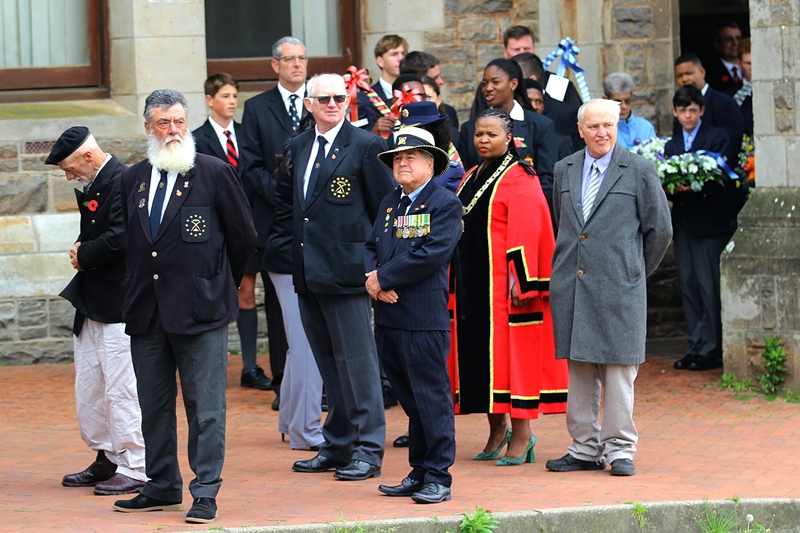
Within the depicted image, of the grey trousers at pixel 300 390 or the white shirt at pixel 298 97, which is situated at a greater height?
the white shirt at pixel 298 97

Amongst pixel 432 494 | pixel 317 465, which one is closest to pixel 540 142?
pixel 317 465

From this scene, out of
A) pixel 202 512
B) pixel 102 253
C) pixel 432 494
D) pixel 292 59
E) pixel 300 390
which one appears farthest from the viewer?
pixel 292 59

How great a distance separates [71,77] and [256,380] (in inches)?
129

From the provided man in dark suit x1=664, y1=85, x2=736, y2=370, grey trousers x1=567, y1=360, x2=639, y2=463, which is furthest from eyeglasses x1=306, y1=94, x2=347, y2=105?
man in dark suit x1=664, y1=85, x2=736, y2=370

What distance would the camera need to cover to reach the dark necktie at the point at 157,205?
685 cm

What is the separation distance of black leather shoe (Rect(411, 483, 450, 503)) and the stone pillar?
4.00m

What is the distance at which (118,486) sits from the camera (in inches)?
295

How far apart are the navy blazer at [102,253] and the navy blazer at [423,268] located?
137cm

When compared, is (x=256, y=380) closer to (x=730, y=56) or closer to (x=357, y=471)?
(x=357, y=471)

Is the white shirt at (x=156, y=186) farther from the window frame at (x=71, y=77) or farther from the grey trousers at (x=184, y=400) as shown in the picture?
the window frame at (x=71, y=77)

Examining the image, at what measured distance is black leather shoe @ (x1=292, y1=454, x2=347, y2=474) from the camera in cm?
801

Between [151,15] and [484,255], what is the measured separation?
194 inches

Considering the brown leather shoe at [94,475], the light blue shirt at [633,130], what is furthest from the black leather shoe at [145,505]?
the light blue shirt at [633,130]

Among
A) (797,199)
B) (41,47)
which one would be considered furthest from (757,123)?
(41,47)
